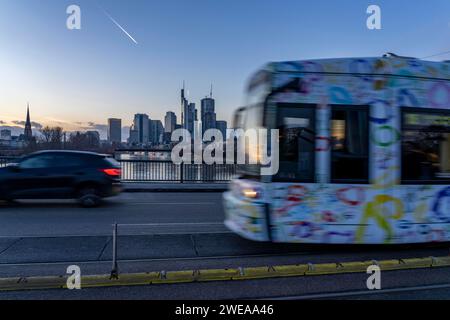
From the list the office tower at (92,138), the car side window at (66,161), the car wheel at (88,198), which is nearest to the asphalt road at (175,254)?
the car wheel at (88,198)

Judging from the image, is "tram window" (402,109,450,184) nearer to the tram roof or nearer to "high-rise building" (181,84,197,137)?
the tram roof

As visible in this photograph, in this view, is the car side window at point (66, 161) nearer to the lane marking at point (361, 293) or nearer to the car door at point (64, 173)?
the car door at point (64, 173)

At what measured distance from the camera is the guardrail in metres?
17.4

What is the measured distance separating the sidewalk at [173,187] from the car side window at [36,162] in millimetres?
4847

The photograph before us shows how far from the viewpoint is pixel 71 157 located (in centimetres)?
1060

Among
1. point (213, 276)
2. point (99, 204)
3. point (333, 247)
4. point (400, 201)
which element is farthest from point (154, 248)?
point (99, 204)

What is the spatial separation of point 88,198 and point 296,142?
24.4ft

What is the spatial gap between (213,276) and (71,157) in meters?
7.73

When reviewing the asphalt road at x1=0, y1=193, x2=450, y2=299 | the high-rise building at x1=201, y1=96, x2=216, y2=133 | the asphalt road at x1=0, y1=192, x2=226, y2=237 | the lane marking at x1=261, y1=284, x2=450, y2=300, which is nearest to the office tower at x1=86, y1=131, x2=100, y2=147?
the high-rise building at x1=201, y1=96, x2=216, y2=133

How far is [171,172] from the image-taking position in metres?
17.8

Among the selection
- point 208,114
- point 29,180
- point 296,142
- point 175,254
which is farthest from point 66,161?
point 296,142

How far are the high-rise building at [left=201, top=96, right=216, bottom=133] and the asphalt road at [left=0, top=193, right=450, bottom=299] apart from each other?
4.07m

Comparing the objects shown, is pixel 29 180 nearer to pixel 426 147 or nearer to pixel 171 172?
pixel 171 172

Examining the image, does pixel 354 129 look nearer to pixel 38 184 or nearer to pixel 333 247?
pixel 333 247
